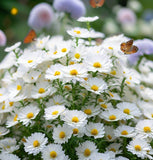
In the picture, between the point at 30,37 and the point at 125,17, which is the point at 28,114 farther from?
the point at 125,17

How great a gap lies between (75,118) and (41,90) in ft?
0.51

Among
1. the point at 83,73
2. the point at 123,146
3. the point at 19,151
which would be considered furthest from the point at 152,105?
the point at 19,151

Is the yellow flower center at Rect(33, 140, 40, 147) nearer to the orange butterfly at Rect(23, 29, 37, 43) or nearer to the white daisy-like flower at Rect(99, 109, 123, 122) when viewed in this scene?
the white daisy-like flower at Rect(99, 109, 123, 122)

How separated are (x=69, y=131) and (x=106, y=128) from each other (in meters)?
0.15

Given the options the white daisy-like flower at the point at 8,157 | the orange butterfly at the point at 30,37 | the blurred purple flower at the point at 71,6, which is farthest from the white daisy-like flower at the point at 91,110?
the blurred purple flower at the point at 71,6

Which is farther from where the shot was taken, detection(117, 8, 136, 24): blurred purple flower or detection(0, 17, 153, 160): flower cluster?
detection(117, 8, 136, 24): blurred purple flower

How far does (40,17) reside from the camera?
1453mm

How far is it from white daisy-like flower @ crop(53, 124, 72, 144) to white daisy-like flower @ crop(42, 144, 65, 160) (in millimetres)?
15

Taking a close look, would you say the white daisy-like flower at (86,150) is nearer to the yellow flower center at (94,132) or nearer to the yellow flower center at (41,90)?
the yellow flower center at (94,132)

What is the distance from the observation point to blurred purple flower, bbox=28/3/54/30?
1432mm

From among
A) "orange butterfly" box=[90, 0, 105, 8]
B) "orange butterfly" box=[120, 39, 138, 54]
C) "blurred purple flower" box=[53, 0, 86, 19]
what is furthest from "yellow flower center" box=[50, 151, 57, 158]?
"blurred purple flower" box=[53, 0, 86, 19]

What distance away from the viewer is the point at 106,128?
2.78 ft

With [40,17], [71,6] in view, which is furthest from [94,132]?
[40,17]

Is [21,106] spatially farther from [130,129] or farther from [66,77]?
[130,129]
